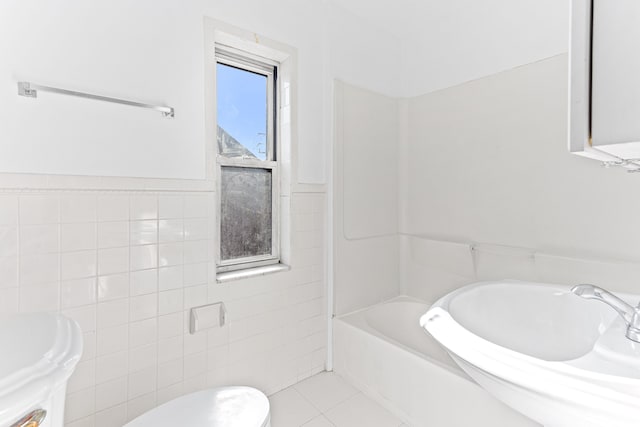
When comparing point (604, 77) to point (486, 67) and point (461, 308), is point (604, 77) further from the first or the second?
point (486, 67)

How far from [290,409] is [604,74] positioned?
1962mm

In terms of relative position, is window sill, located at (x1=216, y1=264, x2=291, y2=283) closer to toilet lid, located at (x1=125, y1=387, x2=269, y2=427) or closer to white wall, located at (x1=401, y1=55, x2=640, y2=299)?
toilet lid, located at (x1=125, y1=387, x2=269, y2=427)

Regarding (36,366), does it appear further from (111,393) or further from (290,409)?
(290,409)

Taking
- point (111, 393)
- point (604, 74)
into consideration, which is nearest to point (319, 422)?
point (111, 393)

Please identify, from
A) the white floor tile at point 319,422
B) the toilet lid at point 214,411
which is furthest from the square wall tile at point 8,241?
the white floor tile at point 319,422

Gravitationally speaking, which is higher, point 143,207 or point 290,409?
point 143,207

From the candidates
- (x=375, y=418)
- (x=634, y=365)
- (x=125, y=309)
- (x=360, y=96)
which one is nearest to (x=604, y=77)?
(x=634, y=365)

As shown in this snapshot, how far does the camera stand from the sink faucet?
2.56 ft

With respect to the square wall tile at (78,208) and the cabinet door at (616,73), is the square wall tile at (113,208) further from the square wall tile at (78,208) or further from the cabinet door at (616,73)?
the cabinet door at (616,73)

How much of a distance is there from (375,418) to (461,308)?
103 cm

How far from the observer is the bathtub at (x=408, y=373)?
140cm

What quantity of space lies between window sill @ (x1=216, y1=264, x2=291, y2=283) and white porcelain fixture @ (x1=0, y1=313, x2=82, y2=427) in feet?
3.25

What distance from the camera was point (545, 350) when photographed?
40.2 inches

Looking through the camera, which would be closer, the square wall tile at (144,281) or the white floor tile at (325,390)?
the square wall tile at (144,281)
